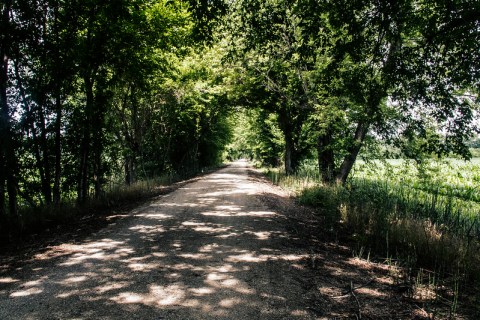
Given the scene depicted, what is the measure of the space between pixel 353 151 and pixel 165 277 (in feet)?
33.8

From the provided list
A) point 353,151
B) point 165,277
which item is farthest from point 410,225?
point 353,151

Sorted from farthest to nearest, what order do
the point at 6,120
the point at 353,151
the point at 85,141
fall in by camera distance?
the point at 353,151 → the point at 85,141 → the point at 6,120

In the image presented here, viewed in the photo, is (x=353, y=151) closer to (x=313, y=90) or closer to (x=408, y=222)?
(x=313, y=90)

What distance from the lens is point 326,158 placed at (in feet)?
45.5

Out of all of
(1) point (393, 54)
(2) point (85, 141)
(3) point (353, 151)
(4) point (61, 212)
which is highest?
(1) point (393, 54)

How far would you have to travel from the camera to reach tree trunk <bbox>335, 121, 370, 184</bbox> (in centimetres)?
1166

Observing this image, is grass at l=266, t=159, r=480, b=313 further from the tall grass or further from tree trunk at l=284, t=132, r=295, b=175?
tree trunk at l=284, t=132, r=295, b=175

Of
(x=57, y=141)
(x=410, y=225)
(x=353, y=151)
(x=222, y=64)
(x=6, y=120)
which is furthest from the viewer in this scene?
(x=353, y=151)

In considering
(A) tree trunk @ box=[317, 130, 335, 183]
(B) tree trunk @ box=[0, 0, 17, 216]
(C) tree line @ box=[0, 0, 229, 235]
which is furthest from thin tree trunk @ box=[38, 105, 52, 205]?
(A) tree trunk @ box=[317, 130, 335, 183]

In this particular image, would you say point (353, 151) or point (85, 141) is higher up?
point (85, 141)

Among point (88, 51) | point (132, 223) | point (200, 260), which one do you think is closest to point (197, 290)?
point (200, 260)

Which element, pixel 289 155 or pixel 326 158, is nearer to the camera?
pixel 326 158

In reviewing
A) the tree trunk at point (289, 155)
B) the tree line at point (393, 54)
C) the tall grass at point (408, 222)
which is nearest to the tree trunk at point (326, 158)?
the tall grass at point (408, 222)

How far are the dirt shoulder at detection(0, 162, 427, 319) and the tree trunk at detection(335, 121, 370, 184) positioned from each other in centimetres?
595
